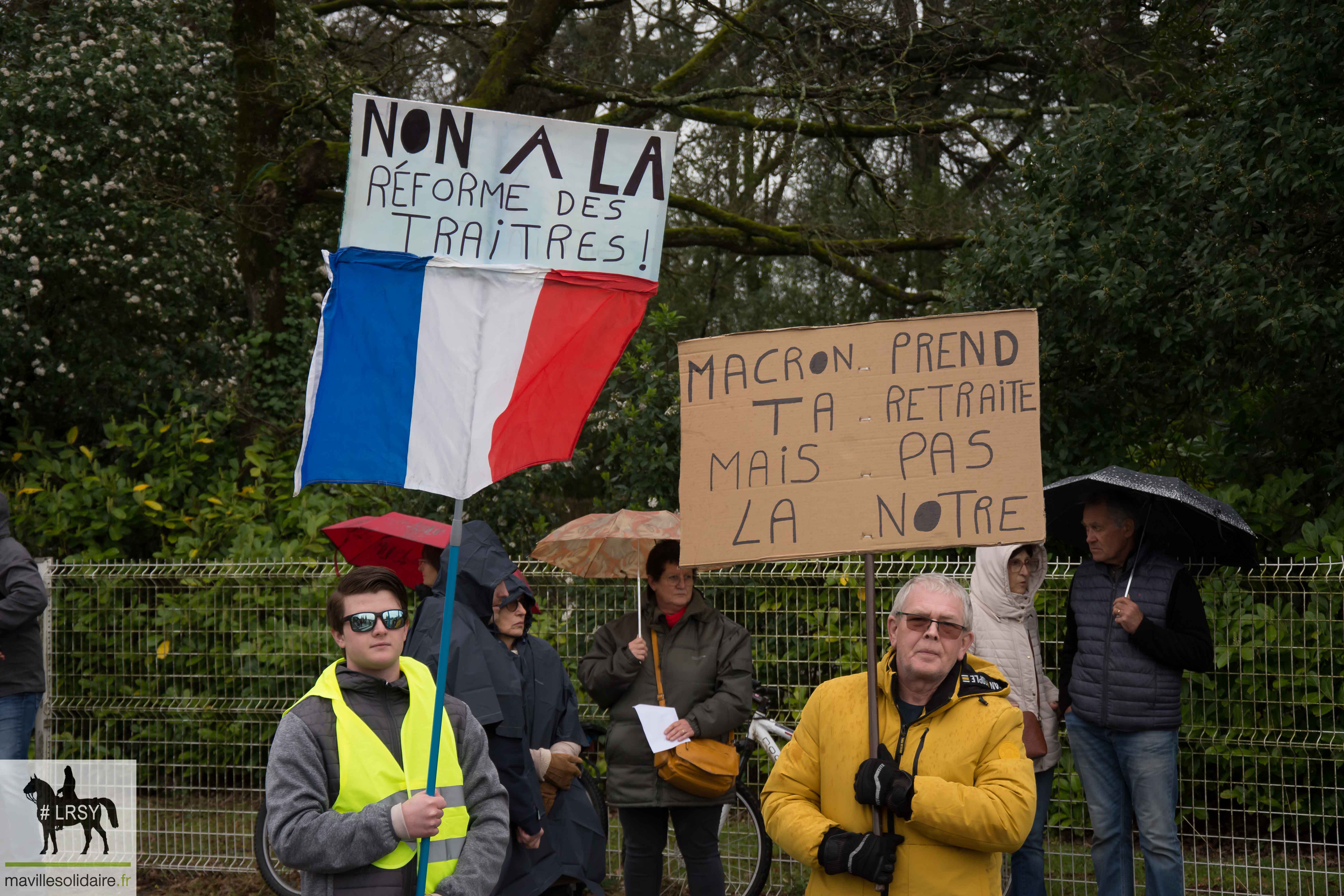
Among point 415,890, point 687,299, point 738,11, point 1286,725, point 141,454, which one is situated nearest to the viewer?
point 415,890

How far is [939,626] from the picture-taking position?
11.0 feet

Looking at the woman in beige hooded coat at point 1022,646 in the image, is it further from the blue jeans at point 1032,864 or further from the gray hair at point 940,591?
the gray hair at point 940,591

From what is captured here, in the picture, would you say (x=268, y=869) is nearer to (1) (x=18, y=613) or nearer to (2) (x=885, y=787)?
(1) (x=18, y=613)

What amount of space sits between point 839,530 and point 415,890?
148 centimetres

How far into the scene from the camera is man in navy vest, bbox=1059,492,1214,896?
5176 mm

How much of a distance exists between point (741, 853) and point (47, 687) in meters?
4.47

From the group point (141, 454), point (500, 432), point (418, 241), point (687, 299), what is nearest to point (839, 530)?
point (500, 432)

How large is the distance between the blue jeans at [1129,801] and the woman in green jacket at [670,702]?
147 cm

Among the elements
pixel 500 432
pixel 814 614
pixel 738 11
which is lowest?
pixel 814 614

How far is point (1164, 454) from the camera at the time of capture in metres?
8.16

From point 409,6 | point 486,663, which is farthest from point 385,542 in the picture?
point 409,6

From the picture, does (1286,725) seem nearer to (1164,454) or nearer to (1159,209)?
(1164,454)

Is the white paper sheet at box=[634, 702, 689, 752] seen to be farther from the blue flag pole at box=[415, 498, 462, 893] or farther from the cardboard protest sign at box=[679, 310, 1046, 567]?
the cardboard protest sign at box=[679, 310, 1046, 567]

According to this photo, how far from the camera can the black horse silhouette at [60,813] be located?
698cm
